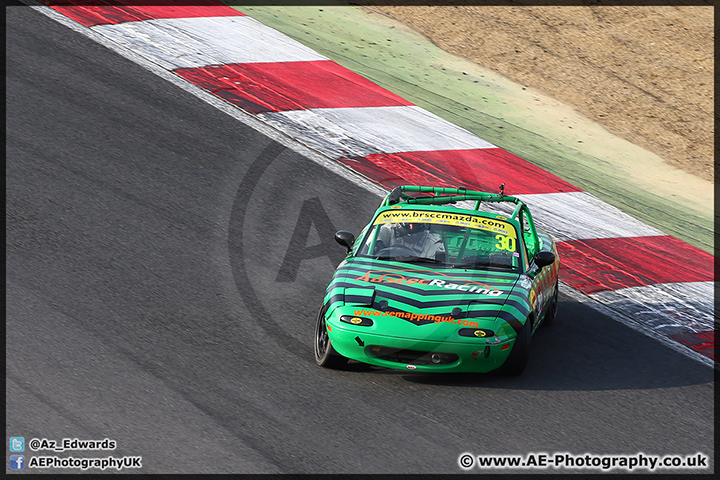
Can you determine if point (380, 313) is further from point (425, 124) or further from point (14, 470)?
point (425, 124)

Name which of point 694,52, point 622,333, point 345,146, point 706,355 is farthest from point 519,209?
point 694,52

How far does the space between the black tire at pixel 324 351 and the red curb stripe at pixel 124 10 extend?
27.5ft

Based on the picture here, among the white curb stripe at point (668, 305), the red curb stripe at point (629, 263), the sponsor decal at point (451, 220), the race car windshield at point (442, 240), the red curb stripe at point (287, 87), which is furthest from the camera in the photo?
the red curb stripe at point (287, 87)

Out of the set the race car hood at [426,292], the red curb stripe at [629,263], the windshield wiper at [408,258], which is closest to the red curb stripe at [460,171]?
the red curb stripe at [629,263]

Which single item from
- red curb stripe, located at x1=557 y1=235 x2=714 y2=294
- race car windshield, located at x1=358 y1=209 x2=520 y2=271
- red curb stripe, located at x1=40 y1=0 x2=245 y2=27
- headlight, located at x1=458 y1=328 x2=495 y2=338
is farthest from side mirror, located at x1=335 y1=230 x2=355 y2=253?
red curb stripe, located at x1=40 y1=0 x2=245 y2=27

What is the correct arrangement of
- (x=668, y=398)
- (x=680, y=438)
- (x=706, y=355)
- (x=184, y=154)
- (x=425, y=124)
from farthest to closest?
(x=425, y=124), (x=184, y=154), (x=706, y=355), (x=668, y=398), (x=680, y=438)

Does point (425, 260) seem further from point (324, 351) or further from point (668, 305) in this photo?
point (668, 305)

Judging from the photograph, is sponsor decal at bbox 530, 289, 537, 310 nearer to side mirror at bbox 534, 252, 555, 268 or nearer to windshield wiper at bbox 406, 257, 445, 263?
side mirror at bbox 534, 252, 555, 268

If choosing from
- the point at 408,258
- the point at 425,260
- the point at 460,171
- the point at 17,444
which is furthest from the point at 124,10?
the point at 17,444

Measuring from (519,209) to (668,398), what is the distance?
2305 mm

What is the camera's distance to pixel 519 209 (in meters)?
8.39

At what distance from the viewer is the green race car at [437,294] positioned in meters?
6.66

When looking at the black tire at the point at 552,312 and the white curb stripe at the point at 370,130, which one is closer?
the black tire at the point at 552,312

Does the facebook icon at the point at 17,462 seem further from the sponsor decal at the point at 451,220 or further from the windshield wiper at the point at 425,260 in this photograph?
the sponsor decal at the point at 451,220
